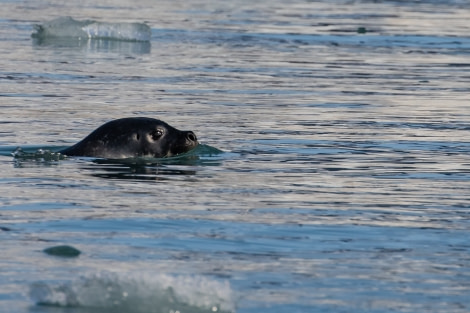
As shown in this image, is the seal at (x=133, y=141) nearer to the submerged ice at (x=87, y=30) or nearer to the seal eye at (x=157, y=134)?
the seal eye at (x=157, y=134)

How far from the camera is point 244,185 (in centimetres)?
1183

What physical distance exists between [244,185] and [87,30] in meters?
15.6

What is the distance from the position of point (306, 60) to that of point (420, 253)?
15.3 m

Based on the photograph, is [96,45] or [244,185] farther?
[96,45]

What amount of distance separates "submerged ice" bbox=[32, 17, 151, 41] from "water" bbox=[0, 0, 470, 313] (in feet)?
1.75

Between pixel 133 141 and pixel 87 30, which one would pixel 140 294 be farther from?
pixel 87 30

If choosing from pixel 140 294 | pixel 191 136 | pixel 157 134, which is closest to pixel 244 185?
pixel 191 136

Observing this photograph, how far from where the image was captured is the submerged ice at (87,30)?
2623cm

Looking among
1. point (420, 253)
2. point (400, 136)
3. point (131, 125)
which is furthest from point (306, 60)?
point (420, 253)

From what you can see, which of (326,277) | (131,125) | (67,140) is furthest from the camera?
(67,140)

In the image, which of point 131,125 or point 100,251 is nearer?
point 100,251

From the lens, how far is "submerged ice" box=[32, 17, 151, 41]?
1033 inches

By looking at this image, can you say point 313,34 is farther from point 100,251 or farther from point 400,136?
point 100,251

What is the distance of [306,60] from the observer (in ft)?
79.6
